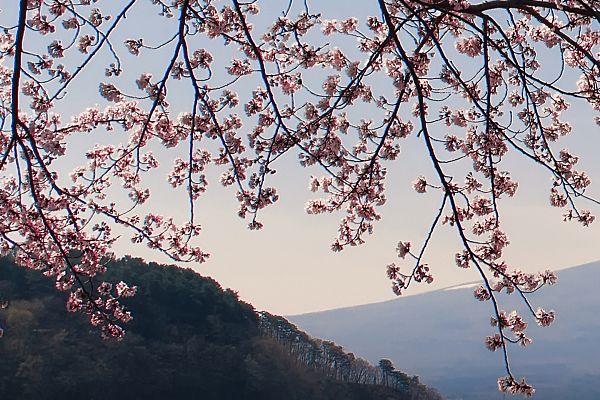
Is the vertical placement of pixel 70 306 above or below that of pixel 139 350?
below

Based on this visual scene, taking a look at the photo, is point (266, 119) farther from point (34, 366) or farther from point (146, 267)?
point (146, 267)

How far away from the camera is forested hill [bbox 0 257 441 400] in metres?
39.0

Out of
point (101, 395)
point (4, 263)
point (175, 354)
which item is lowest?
point (101, 395)

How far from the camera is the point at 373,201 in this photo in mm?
7285

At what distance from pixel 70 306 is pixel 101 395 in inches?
1412

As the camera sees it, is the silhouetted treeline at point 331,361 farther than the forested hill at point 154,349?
Yes

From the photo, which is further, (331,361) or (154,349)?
(331,361)

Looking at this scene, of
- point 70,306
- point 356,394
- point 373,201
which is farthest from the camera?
point 356,394

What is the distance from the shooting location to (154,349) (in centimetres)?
4278

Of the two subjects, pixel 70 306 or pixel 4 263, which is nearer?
pixel 70 306

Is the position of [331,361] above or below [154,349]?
above

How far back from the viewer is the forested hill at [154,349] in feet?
128

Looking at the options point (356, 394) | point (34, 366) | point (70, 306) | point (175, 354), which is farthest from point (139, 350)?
point (70, 306)

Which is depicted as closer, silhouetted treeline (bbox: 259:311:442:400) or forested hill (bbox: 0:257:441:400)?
forested hill (bbox: 0:257:441:400)
